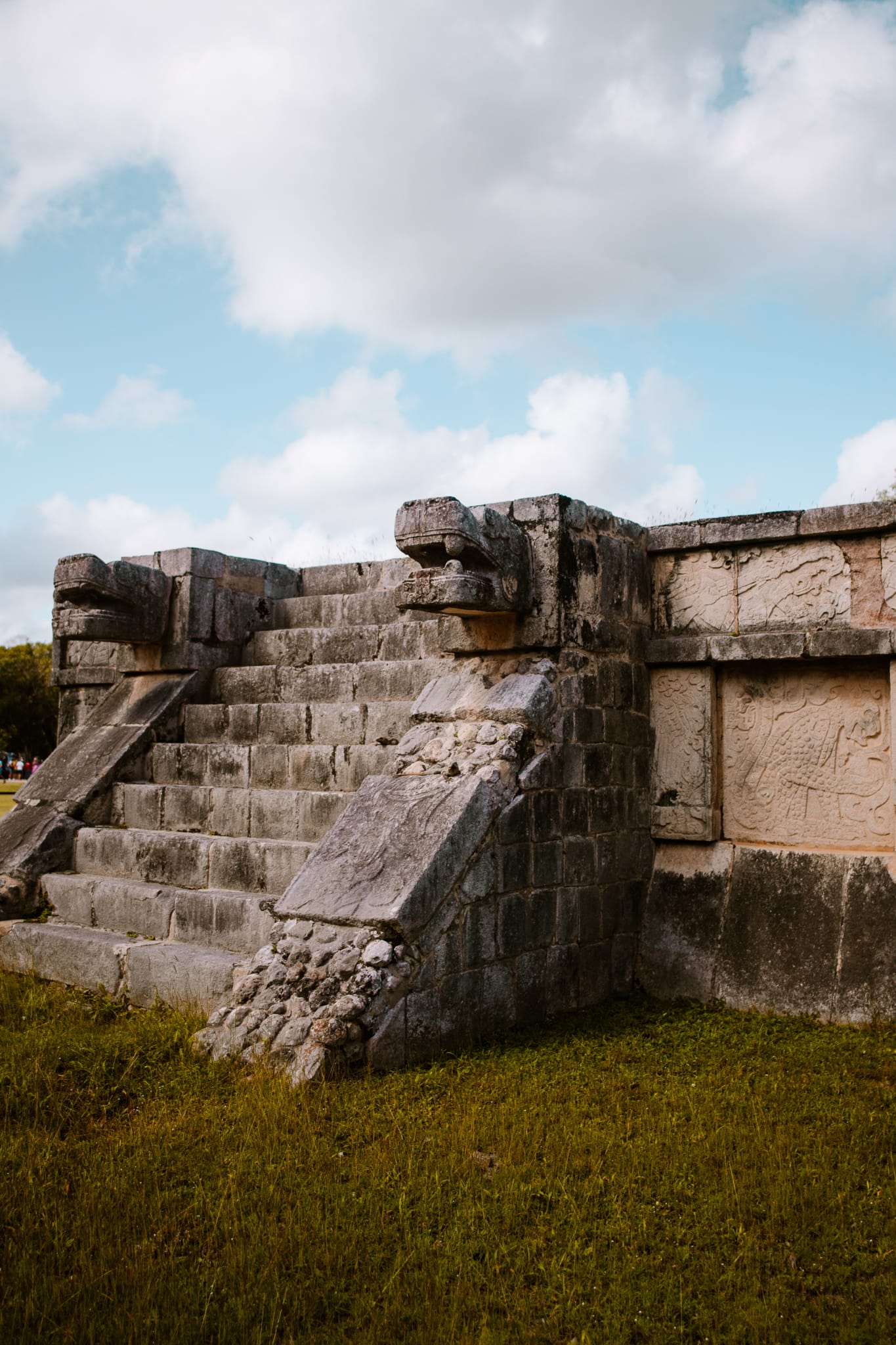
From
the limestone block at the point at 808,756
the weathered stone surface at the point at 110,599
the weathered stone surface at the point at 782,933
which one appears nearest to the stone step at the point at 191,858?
the weathered stone surface at the point at 110,599

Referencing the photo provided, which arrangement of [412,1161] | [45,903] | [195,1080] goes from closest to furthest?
[412,1161] < [195,1080] < [45,903]

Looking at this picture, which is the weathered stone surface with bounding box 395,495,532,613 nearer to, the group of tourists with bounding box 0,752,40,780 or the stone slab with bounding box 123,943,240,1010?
the stone slab with bounding box 123,943,240,1010

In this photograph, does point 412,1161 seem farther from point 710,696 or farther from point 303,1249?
point 710,696

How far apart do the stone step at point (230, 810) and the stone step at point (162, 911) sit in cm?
43

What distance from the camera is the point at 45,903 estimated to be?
256 inches

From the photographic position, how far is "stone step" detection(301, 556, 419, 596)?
7605mm

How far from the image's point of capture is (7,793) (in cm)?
2694

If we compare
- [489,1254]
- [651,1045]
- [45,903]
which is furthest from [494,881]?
[45,903]

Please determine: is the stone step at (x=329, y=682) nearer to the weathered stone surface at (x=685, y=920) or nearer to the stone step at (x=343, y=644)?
the stone step at (x=343, y=644)

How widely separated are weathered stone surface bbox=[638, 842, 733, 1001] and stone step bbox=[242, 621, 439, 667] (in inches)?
72.6

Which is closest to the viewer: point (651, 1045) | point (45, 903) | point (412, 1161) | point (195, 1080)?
point (412, 1161)

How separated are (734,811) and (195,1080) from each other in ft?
10.5

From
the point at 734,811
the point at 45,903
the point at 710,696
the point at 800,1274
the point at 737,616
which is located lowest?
the point at 800,1274

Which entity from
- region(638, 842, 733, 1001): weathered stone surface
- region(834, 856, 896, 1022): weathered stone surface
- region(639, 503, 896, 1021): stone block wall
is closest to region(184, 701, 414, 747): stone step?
region(639, 503, 896, 1021): stone block wall
